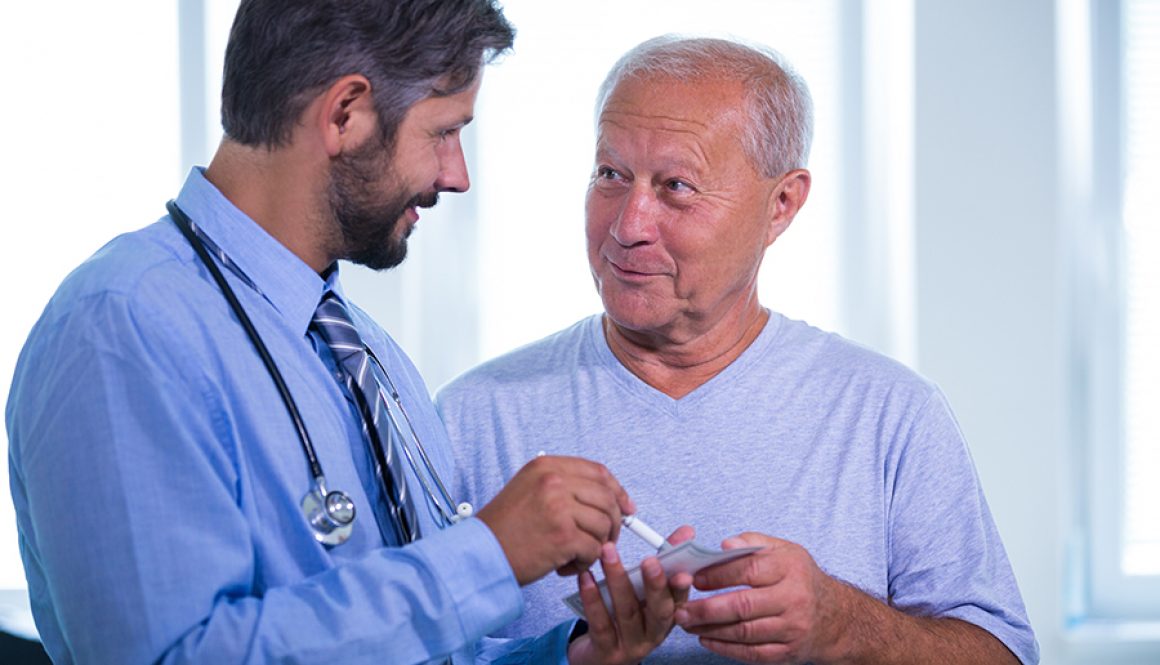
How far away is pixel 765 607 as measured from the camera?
1427mm

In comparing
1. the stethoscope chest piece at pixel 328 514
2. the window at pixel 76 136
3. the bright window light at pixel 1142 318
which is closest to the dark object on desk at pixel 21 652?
the window at pixel 76 136

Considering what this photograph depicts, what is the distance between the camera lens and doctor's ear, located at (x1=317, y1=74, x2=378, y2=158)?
1248 millimetres

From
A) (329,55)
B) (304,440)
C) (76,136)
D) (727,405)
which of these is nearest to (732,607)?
(727,405)

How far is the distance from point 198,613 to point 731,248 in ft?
3.24

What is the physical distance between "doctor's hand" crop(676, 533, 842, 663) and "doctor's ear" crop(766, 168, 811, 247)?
601 millimetres

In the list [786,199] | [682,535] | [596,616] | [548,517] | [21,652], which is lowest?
[21,652]

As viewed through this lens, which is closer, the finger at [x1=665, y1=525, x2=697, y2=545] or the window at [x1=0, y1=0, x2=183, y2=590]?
the finger at [x1=665, y1=525, x2=697, y2=545]

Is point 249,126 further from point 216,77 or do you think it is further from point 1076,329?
point 1076,329

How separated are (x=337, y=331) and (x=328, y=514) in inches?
9.9

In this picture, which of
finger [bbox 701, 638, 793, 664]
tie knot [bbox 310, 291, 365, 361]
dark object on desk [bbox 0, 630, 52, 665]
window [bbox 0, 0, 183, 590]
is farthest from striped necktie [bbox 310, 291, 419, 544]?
window [bbox 0, 0, 183, 590]

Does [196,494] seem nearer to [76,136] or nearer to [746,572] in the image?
[746,572]

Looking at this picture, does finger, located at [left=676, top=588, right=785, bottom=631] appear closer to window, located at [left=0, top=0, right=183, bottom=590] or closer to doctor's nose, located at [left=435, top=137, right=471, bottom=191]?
doctor's nose, located at [left=435, top=137, right=471, bottom=191]

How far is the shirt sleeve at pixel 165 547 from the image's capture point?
1062mm

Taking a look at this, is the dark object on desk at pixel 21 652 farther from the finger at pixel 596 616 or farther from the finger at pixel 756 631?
the finger at pixel 756 631
